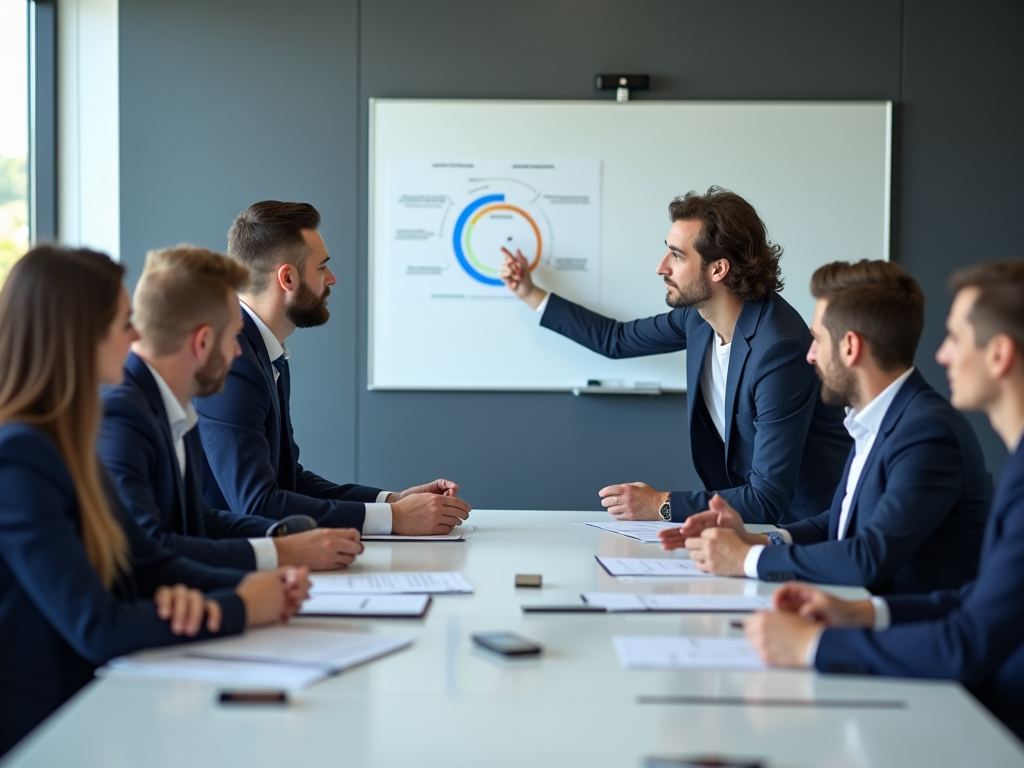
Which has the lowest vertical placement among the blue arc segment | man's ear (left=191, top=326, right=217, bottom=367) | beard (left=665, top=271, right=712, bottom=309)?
man's ear (left=191, top=326, right=217, bottom=367)

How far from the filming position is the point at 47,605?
5.25 ft

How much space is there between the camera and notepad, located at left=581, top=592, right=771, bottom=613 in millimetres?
2000

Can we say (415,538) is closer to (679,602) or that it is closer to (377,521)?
(377,521)

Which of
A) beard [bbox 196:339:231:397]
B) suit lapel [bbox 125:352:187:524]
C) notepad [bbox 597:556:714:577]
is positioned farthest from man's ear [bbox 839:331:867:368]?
suit lapel [bbox 125:352:187:524]

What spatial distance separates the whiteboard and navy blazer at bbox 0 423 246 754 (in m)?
3.11

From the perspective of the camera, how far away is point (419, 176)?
15.7 ft

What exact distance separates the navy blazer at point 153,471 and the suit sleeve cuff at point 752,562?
3.44ft

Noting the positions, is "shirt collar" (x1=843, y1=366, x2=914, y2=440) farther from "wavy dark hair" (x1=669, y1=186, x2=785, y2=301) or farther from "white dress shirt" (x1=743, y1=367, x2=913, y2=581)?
"wavy dark hair" (x1=669, y1=186, x2=785, y2=301)

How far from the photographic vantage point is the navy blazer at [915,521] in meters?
2.23

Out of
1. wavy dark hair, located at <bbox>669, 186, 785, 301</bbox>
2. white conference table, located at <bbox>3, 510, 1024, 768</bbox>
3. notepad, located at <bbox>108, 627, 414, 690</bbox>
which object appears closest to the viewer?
white conference table, located at <bbox>3, 510, 1024, 768</bbox>

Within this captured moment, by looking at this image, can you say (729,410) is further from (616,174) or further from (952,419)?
(616,174)

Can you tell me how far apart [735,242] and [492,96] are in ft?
5.12

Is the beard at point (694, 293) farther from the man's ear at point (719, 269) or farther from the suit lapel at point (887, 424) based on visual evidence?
the suit lapel at point (887, 424)

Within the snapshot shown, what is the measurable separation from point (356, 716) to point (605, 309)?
3.55 meters
